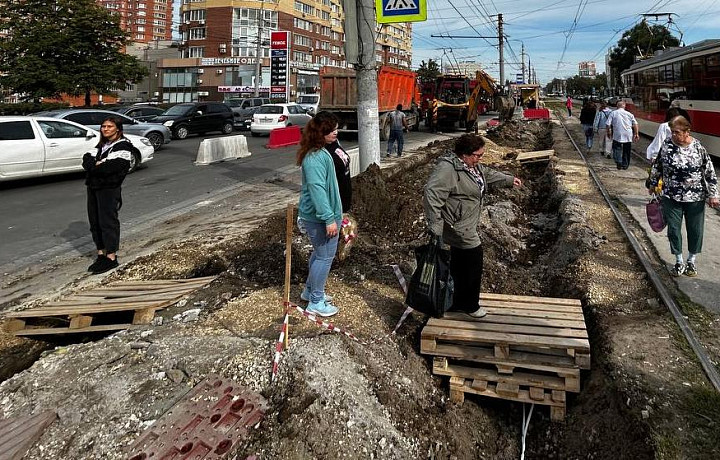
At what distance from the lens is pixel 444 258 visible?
3.91 meters

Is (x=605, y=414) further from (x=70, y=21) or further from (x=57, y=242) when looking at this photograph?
(x=70, y=21)

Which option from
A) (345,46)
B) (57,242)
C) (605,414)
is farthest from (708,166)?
(57,242)

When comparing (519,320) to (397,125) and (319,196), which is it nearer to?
(319,196)

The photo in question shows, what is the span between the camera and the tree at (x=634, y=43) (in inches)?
2030

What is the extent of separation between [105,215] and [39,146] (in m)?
7.11

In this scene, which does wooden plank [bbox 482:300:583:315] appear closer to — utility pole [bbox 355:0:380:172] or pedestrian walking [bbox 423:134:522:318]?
pedestrian walking [bbox 423:134:522:318]

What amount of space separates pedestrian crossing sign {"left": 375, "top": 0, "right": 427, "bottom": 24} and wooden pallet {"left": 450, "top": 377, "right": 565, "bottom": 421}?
21.3ft

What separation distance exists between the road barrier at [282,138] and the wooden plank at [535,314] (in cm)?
1570

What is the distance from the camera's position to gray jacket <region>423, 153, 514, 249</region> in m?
3.80

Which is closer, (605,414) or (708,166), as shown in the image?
(605,414)

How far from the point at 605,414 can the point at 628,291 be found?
2.04 meters

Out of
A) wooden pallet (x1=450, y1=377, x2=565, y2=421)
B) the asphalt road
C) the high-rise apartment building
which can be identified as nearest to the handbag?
wooden pallet (x1=450, y1=377, x2=565, y2=421)

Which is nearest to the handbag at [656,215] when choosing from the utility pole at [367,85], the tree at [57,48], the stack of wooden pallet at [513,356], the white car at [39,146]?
the stack of wooden pallet at [513,356]

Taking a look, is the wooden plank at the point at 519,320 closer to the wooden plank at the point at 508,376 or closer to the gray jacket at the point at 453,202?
the wooden plank at the point at 508,376
